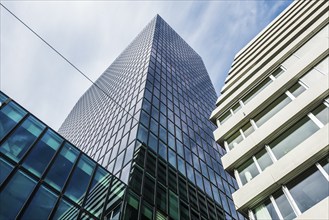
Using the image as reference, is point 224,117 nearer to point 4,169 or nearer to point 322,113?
point 322,113

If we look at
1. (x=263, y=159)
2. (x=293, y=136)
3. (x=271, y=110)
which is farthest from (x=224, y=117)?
(x=293, y=136)

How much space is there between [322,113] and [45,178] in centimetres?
1350

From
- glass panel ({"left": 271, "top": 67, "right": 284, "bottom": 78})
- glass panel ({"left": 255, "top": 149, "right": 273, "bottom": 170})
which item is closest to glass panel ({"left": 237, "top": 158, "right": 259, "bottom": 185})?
glass panel ({"left": 255, "top": 149, "right": 273, "bottom": 170})

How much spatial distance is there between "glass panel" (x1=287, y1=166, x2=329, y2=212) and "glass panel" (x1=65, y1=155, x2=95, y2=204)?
32.9 ft

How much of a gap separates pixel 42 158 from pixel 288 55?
17208 mm

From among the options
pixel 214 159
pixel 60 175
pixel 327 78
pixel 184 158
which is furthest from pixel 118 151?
pixel 327 78

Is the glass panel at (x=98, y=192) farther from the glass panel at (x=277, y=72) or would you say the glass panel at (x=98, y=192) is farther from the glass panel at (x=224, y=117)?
the glass panel at (x=277, y=72)

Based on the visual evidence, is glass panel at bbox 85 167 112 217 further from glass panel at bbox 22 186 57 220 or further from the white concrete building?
the white concrete building

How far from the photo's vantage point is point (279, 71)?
19141 mm

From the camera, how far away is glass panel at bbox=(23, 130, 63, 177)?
43.8ft

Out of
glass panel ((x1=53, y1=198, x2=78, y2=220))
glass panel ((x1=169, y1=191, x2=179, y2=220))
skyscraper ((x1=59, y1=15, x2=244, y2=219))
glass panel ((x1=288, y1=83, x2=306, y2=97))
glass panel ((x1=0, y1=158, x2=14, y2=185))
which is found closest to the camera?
glass panel ((x1=0, y1=158, x2=14, y2=185))

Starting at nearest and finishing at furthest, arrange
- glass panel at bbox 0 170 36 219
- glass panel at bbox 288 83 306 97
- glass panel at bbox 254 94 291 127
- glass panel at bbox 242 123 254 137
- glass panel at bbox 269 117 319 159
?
glass panel at bbox 0 170 36 219
glass panel at bbox 269 117 319 159
glass panel at bbox 288 83 306 97
glass panel at bbox 254 94 291 127
glass panel at bbox 242 123 254 137

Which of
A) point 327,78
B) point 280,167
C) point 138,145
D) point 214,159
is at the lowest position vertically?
point 280,167

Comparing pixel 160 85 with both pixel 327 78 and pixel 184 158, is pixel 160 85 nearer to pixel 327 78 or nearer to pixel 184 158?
pixel 184 158
